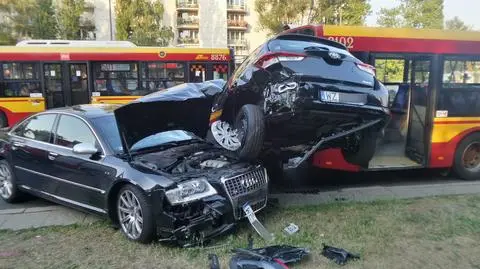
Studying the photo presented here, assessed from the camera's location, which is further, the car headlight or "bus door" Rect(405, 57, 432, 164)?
"bus door" Rect(405, 57, 432, 164)

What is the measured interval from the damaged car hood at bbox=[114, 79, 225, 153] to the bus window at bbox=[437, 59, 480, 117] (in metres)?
4.11

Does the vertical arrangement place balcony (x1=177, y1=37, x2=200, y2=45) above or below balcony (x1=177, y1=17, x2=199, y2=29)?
below

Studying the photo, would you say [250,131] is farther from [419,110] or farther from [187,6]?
[187,6]

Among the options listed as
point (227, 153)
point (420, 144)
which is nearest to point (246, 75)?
point (227, 153)

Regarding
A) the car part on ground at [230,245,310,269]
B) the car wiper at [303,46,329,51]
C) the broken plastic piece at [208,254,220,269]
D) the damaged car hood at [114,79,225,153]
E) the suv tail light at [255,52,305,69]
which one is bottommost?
the broken plastic piece at [208,254,220,269]

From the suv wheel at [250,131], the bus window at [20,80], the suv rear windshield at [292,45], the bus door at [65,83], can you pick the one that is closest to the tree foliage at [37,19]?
the bus window at [20,80]

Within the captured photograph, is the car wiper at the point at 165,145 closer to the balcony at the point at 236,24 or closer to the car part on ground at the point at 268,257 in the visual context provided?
the car part on ground at the point at 268,257

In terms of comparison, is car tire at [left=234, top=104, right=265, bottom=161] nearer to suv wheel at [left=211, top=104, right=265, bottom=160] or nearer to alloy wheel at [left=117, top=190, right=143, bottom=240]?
suv wheel at [left=211, top=104, right=265, bottom=160]

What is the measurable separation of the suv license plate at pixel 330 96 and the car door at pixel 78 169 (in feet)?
8.58

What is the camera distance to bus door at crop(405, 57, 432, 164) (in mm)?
7844

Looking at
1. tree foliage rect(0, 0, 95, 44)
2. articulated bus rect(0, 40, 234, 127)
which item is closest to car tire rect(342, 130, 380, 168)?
articulated bus rect(0, 40, 234, 127)

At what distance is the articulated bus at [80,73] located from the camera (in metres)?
14.0

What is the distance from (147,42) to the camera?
38.8 m

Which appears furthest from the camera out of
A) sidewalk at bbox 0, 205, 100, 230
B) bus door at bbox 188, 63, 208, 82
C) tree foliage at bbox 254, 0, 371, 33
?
tree foliage at bbox 254, 0, 371, 33
